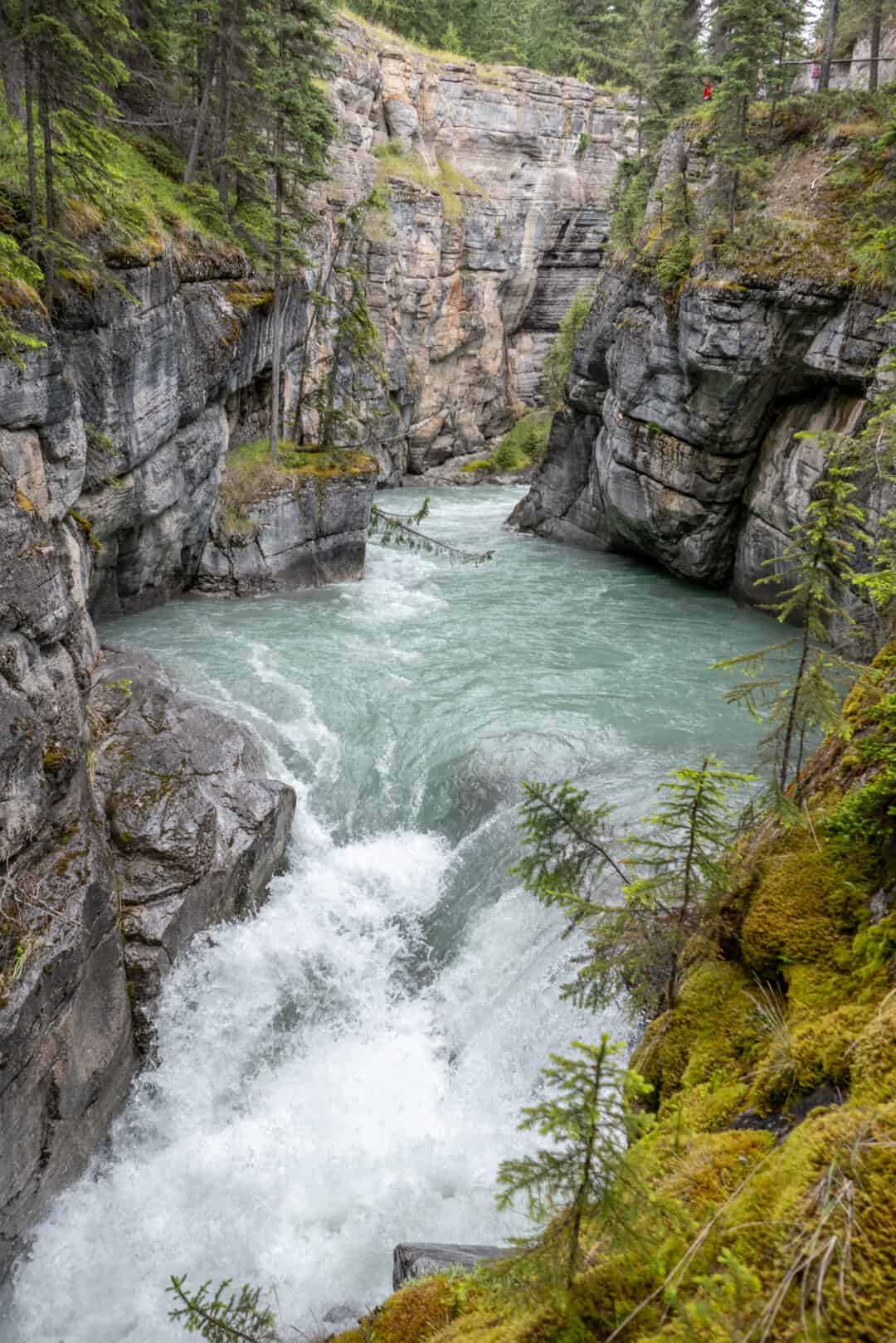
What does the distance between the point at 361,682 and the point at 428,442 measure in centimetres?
3082

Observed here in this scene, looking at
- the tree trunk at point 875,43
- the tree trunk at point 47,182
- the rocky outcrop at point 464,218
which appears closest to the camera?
the tree trunk at point 47,182

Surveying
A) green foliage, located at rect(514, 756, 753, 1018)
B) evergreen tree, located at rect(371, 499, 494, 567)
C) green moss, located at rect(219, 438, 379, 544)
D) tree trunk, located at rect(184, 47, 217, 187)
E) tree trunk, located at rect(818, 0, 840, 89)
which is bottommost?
evergreen tree, located at rect(371, 499, 494, 567)

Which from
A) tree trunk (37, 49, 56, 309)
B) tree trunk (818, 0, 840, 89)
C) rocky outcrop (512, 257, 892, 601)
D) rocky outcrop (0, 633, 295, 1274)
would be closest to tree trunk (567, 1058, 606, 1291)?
rocky outcrop (0, 633, 295, 1274)

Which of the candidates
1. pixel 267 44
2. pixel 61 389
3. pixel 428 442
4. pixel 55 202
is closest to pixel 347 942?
pixel 61 389

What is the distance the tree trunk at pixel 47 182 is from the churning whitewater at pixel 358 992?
6948 millimetres

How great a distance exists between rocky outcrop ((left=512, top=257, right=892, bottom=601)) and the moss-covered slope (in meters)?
13.6

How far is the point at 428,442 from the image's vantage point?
144 feet

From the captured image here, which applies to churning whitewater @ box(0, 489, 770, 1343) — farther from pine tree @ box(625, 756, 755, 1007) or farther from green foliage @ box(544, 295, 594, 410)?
green foliage @ box(544, 295, 594, 410)

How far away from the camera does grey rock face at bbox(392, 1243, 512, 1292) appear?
517 cm

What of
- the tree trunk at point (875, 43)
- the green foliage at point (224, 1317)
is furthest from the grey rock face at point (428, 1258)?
the tree trunk at point (875, 43)

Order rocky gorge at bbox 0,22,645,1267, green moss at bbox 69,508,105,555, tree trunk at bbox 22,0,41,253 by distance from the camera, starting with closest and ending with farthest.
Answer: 1. rocky gorge at bbox 0,22,645,1267
2. tree trunk at bbox 22,0,41,253
3. green moss at bbox 69,508,105,555

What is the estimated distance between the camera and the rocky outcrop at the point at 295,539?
67.4 feet

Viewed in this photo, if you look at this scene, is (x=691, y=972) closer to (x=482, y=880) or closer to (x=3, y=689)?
(x=482, y=880)

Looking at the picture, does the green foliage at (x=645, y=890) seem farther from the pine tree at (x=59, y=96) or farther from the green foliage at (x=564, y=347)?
the green foliage at (x=564, y=347)
